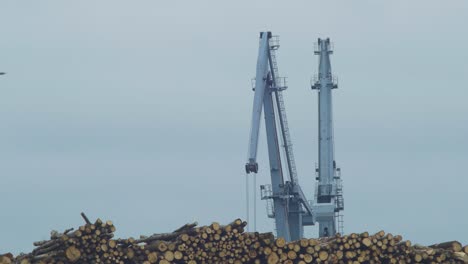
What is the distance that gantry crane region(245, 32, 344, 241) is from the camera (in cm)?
6209

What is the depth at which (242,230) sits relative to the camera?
29156 mm

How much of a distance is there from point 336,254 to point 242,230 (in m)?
1.88

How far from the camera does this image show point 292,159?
6438cm

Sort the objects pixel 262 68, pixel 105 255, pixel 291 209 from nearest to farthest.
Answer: pixel 105 255
pixel 262 68
pixel 291 209

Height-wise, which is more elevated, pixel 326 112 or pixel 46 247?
pixel 326 112

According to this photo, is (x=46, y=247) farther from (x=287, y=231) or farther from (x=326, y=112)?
(x=326, y=112)

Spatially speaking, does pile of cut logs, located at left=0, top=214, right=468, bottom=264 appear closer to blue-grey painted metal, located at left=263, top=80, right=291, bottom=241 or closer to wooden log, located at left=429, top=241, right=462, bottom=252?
wooden log, located at left=429, top=241, right=462, bottom=252

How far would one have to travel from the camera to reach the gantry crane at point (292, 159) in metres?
62.1

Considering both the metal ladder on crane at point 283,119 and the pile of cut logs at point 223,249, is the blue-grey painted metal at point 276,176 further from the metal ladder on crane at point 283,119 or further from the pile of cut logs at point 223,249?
the pile of cut logs at point 223,249

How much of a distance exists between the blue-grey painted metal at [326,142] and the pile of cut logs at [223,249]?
122 feet

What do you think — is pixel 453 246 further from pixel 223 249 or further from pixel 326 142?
pixel 326 142

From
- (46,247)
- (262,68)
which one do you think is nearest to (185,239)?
(46,247)

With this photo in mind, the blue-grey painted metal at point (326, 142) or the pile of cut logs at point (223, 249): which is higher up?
the blue-grey painted metal at point (326, 142)

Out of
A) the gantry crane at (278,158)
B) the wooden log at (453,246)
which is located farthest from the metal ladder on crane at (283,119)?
the wooden log at (453,246)
